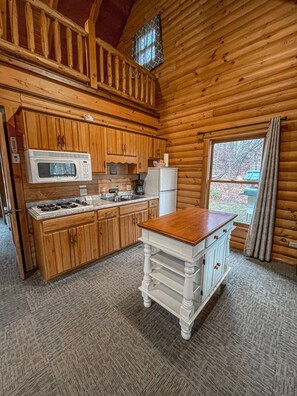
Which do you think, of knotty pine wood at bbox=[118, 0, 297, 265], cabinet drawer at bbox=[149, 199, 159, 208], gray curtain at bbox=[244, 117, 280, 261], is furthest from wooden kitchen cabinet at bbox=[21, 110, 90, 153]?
gray curtain at bbox=[244, 117, 280, 261]

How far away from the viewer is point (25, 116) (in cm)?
213

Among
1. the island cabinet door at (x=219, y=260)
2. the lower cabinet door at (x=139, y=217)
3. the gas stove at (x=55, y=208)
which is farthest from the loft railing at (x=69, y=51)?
the island cabinet door at (x=219, y=260)

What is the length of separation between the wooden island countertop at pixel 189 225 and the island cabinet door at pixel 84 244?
1.20 meters

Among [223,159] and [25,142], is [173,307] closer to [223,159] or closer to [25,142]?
[25,142]

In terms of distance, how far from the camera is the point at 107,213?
9.12ft

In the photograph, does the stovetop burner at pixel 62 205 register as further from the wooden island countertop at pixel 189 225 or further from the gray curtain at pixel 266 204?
the gray curtain at pixel 266 204

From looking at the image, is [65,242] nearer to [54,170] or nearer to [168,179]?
[54,170]

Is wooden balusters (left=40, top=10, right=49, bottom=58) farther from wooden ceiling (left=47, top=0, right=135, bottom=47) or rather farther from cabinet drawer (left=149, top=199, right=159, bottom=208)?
cabinet drawer (left=149, top=199, right=159, bottom=208)

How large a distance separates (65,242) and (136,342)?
59.2 inches

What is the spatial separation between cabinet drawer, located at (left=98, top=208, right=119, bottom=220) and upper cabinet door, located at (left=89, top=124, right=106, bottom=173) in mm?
729

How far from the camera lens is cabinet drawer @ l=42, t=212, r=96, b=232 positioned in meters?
2.14

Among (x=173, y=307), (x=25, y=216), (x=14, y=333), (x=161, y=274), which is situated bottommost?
(x=14, y=333)

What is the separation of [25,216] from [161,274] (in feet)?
7.15

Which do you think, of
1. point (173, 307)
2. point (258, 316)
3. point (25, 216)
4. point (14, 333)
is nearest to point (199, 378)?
point (173, 307)
